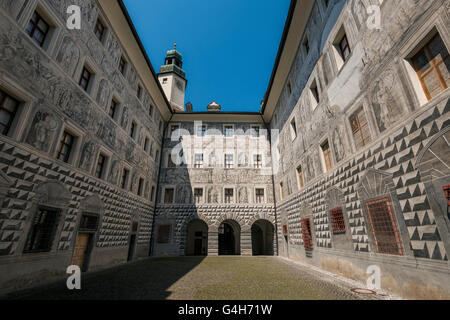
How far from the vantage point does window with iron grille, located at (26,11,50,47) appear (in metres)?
5.71

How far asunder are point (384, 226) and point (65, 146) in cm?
974

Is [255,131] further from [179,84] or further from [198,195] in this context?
[179,84]

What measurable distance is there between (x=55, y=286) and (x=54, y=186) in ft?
9.07

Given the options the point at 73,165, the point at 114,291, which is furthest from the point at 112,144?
the point at 114,291

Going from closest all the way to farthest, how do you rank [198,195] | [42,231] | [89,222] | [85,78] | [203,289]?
[203,289], [42,231], [89,222], [85,78], [198,195]

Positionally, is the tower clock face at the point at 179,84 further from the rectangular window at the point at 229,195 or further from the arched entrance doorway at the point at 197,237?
the arched entrance doorway at the point at 197,237

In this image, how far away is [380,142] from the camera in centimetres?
509

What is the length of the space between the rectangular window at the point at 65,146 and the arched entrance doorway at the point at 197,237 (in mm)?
12144

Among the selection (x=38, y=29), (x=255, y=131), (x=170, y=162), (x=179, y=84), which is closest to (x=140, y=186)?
(x=170, y=162)

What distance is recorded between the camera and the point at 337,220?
703 centimetres

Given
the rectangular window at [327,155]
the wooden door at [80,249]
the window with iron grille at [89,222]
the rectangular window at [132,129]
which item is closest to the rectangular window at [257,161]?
the rectangular window at [327,155]
